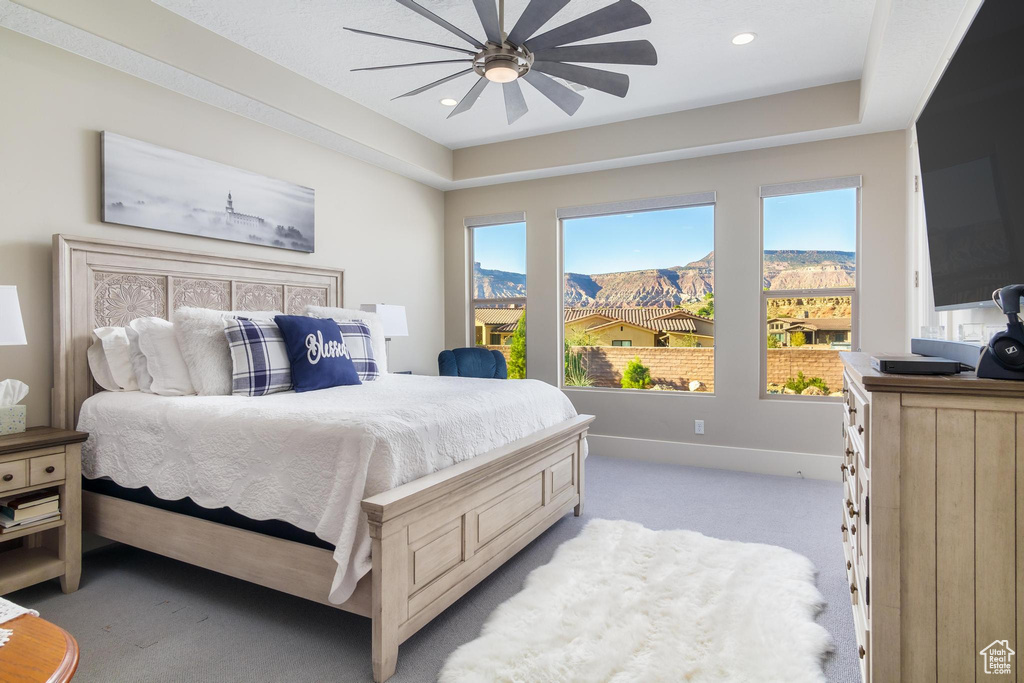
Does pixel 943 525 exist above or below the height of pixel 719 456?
above

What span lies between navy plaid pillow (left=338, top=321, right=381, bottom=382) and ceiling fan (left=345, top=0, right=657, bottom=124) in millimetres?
1496

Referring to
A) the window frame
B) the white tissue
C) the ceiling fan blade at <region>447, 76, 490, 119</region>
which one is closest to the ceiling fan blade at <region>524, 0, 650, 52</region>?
the ceiling fan blade at <region>447, 76, 490, 119</region>

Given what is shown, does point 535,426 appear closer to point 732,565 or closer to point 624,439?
point 732,565

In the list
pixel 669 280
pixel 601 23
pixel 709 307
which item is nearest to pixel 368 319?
pixel 601 23

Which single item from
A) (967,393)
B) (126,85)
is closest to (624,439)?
(967,393)

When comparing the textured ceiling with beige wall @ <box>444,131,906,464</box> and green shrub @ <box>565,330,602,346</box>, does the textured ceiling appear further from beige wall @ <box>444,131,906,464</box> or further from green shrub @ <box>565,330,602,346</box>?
green shrub @ <box>565,330,602,346</box>

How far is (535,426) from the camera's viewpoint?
2.88 meters

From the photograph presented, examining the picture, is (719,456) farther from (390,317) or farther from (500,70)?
(500,70)

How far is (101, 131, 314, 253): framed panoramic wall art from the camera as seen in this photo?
9.55ft

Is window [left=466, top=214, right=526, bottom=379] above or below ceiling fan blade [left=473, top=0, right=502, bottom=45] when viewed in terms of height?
below

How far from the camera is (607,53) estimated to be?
240 cm

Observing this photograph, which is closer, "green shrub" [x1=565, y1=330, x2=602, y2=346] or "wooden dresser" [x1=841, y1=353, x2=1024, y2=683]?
"wooden dresser" [x1=841, y1=353, x2=1024, y2=683]

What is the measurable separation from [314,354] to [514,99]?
5.62 ft

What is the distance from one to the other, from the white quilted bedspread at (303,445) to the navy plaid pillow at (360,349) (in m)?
0.48
